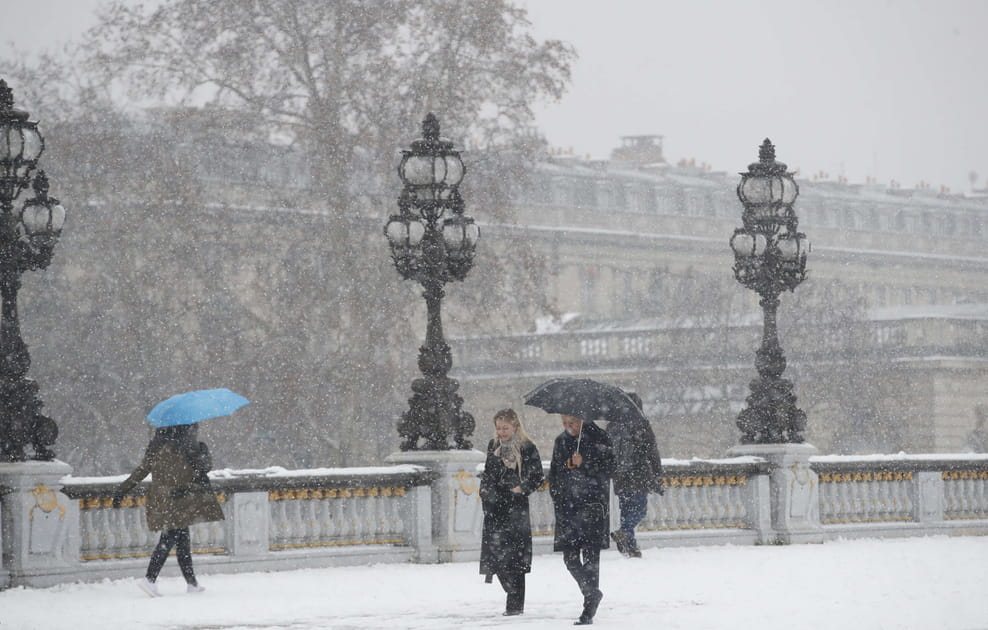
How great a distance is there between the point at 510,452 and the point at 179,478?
376cm

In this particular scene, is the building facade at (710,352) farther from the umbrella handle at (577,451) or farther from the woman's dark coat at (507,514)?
the umbrella handle at (577,451)

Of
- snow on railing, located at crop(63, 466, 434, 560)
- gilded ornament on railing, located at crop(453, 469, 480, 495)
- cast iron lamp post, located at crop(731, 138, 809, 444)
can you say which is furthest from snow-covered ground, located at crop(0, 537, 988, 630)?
cast iron lamp post, located at crop(731, 138, 809, 444)

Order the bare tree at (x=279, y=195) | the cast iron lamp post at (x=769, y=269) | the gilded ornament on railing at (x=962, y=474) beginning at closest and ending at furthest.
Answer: the cast iron lamp post at (x=769, y=269)
the gilded ornament on railing at (x=962, y=474)
the bare tree at (x=279, y=195)

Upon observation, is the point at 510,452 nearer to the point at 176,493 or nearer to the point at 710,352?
the point at 176,493

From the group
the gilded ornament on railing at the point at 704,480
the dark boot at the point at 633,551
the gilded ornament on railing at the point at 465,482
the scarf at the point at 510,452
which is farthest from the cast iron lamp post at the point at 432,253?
the scarf at the point at 510,452

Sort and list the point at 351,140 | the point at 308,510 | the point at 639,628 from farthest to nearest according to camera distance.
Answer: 1. the point at 351,140
2. the point at 308,510
3. the point at 639,628

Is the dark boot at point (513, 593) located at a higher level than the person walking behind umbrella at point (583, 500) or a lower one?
lower

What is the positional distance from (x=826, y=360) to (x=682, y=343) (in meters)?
5.29

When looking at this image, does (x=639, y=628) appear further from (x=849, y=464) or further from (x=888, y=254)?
(x=888, y=254)

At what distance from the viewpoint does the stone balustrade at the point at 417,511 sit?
2180 cm

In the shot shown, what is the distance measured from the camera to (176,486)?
20.7 m

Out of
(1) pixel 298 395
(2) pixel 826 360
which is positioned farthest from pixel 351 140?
(2) pixel 826 360

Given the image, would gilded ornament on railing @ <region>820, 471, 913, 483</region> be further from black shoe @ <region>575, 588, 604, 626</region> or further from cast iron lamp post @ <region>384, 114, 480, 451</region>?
black shoe @ <region>575, 588, 604, 626</region>

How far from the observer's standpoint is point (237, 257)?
47.3 meters
